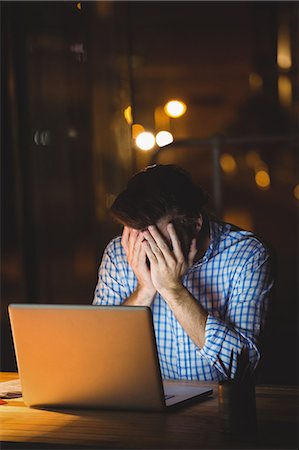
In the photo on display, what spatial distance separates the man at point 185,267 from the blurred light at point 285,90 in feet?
7.73

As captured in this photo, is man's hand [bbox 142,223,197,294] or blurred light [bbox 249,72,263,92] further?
blurred light [bbox 249,72,263,92]

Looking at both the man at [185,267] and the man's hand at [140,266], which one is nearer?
the man at [185,267]

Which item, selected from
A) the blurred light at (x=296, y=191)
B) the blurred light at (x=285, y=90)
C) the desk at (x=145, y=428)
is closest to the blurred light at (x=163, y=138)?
the blurred light at (x=285, y=90)

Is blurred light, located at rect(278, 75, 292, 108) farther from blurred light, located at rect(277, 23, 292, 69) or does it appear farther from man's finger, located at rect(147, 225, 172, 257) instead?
man's finger, located at rect(147, 225, 172, 257)

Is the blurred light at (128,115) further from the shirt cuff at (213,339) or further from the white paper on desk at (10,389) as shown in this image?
the shirt cuff at (213,339)

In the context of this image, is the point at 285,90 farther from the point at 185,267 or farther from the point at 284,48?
the point at 185,267

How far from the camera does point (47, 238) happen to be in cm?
485

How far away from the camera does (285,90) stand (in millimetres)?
4785

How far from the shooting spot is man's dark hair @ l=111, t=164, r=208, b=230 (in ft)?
7.98

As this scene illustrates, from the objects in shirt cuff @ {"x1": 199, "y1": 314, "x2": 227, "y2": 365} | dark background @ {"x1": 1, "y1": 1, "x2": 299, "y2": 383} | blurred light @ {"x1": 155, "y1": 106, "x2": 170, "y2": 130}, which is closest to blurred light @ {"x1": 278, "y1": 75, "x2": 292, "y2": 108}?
dark background @ {"x1": 1, "y1": 1, "x2": 299, "y2": 383}

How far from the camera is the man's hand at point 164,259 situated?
2391 mm

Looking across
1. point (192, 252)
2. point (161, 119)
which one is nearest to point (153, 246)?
point (192, 252)

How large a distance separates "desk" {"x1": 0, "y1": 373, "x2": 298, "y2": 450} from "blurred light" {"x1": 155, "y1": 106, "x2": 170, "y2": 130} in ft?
9.31

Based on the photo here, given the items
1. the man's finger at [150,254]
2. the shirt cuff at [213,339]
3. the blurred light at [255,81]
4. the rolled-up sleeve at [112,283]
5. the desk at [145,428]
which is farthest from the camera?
the blurred light at [255,81]
